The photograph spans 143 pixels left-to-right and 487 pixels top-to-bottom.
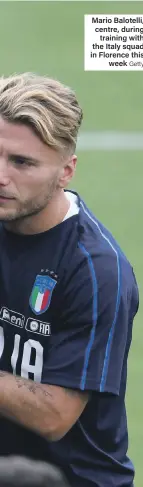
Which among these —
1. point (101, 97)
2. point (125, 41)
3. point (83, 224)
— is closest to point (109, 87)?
point (101, 97)

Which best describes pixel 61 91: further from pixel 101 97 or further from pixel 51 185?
pixel 101 97

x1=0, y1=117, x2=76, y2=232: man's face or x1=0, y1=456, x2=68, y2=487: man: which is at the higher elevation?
x1=0, y1=117, x2=76, y2=232: man's face

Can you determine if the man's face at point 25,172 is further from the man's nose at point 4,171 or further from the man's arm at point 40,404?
the man's arm at point 40,404

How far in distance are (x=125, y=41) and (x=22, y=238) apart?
16.8 ft

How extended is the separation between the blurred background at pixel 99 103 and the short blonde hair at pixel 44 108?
236 centimetres

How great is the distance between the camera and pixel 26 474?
260 centimetres

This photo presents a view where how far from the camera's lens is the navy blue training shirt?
332 cm

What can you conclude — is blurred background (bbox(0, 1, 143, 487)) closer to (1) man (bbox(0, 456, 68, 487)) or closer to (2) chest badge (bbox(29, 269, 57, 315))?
(2) chest badge (bbox(29, 269, 57, 315))

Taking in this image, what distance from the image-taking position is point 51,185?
338cm

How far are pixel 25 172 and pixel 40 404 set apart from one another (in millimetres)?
648
